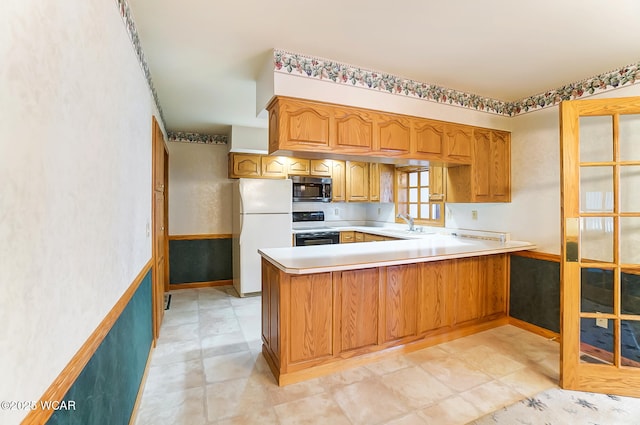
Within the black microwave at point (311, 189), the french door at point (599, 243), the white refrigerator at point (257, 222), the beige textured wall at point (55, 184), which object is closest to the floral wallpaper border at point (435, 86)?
the french door at point (599, 243)

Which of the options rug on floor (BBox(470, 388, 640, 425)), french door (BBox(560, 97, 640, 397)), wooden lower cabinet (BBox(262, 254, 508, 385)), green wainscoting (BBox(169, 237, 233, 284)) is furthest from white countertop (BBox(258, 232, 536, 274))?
green wainscoting (BBox(169, 237, 233, 284))

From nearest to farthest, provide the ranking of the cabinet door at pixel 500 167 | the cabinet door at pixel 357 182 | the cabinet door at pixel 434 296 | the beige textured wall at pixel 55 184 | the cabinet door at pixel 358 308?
1. the beige textured wall at pixel 55 184
2. the cabinet door at pixel 358 308
3. the cabinet door at pixel 434 296
4. the cabinet door at pixel 500 167
5. the cabinet door at pixel 357 182

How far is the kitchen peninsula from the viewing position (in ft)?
7.19

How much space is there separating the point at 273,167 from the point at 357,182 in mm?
1427

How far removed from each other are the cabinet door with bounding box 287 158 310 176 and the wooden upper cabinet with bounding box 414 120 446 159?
7.28 ft

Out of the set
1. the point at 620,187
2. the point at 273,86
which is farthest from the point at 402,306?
the point at 273,86

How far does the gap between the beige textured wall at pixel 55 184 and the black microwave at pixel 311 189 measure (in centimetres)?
326

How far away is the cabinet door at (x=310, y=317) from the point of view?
2.19m

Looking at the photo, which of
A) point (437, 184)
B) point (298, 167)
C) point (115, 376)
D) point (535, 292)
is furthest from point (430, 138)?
point (115, 376)

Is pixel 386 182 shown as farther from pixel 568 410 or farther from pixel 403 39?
pixel 568 410

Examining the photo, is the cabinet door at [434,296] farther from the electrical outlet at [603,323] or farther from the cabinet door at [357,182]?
the cabinet door at [357,182]

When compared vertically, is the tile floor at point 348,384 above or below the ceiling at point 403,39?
below

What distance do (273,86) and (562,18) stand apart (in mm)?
1900

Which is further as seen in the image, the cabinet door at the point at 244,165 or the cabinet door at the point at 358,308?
the cabinet door at the point at 244,165
